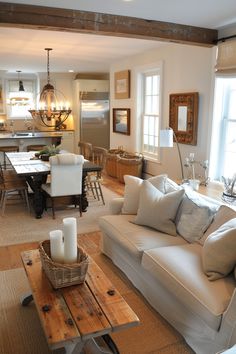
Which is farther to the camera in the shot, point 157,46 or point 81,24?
point 157,46

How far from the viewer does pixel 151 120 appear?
6328 millimetres

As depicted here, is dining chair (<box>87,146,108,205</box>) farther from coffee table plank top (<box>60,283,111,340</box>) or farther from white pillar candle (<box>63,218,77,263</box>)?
coffee table plank top (<box>60,283,111,340</box>)

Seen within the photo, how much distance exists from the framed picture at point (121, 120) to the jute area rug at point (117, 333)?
180 inches

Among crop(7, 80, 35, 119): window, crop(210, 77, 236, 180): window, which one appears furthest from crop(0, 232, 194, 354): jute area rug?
crop(7, 80, 35, 119): window

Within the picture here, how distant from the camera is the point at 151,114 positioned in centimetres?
633

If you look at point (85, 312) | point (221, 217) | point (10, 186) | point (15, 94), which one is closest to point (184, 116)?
point (221, 217)

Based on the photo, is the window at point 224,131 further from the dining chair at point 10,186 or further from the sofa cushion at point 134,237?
the dining chair at point 10,186

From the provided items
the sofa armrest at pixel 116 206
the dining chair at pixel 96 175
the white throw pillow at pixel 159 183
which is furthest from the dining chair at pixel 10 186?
the white throw pillow at pixel 159 183

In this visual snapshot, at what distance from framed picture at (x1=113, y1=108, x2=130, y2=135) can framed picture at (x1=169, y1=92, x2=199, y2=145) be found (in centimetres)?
175

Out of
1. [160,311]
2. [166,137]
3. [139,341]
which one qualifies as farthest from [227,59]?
[139,341]

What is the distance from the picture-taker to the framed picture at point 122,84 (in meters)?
6.86

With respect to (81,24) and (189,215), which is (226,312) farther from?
(81,24)

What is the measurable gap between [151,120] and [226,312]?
189 inches

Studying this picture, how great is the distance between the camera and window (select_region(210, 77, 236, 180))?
4258 mm
